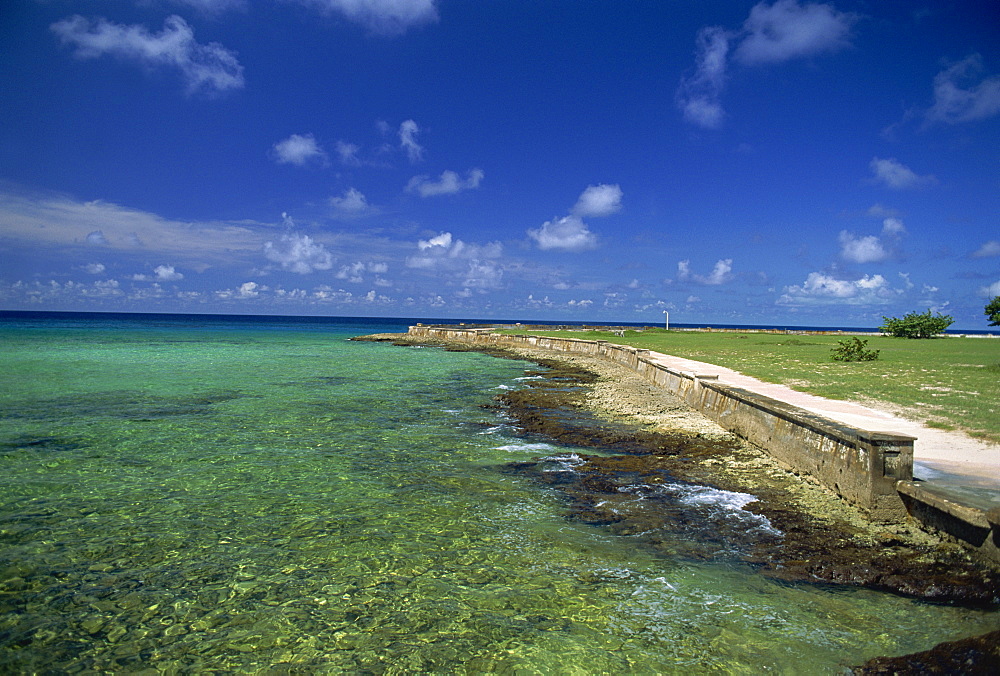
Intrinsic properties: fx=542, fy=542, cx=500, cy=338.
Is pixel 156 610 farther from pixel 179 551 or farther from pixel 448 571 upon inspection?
pixel 448 571

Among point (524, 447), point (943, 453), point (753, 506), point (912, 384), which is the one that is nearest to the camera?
point (753, 506)

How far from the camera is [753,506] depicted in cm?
786

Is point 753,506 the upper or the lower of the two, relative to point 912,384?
lower

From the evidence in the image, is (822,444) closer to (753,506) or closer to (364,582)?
(753,506)

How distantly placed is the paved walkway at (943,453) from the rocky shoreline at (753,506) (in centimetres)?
90

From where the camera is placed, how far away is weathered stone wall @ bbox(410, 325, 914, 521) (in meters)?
7.05

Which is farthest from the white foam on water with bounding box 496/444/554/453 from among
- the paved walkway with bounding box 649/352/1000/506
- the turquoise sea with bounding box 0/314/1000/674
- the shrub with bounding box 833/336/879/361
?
the shrub with bounding box 833/336/879/361

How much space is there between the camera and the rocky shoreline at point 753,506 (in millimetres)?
5582

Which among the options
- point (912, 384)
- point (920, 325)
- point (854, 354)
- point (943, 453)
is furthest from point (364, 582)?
point (920, 325)

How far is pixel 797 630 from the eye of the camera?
4801 millimetres

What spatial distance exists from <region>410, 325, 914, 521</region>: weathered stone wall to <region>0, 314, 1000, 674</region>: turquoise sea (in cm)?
153

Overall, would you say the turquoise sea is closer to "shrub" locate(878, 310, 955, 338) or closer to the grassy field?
the grassy field

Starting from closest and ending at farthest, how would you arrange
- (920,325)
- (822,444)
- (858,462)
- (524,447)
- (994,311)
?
(858,462) → (822,444) → (524,447) → (994,311) → (920,325)

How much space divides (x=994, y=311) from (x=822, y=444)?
25.6 meters
